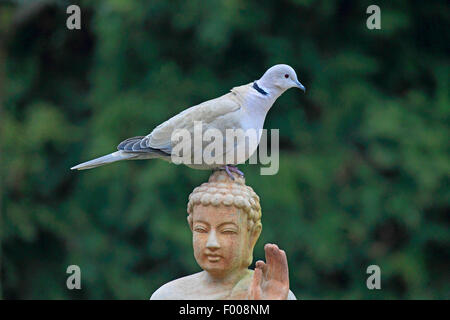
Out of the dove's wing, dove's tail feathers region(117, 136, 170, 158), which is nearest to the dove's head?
the dove's wing

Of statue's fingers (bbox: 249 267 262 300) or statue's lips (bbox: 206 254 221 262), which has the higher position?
statue's lips (bbox: 206 254 221 262)

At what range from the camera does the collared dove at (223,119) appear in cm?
372

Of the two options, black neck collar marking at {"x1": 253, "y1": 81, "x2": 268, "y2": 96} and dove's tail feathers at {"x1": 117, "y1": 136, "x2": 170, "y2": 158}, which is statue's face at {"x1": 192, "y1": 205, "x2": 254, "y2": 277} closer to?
dove's tail feathers at {"x1": 117, "y1": 136, "x2": 170, "y2": 158}

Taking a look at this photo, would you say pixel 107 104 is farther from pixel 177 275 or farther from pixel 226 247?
pixel 226 247

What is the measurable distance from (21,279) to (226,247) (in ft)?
14.8

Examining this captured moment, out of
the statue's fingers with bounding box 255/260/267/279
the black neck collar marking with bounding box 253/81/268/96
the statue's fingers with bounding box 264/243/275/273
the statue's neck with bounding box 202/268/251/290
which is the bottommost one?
the statue's neck with bounding box 202/268/251/290

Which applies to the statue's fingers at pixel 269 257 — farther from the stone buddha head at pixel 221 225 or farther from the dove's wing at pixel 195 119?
the dove's wing at pixel 195 119

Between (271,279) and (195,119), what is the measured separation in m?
0.84

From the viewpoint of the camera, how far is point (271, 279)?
3.57 m

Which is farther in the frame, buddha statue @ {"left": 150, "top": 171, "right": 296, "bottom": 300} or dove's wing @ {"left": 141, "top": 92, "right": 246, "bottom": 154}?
dove's wing @ {"left": 141, "top": 92, "right": 246, "bottom": 154}

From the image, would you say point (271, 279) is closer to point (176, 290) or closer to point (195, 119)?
point (176, 290)

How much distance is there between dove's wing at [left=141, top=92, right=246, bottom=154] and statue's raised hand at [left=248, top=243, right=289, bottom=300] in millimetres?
659

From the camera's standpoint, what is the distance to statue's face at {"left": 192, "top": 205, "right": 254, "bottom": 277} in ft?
11.8

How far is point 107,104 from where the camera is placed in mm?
7078
